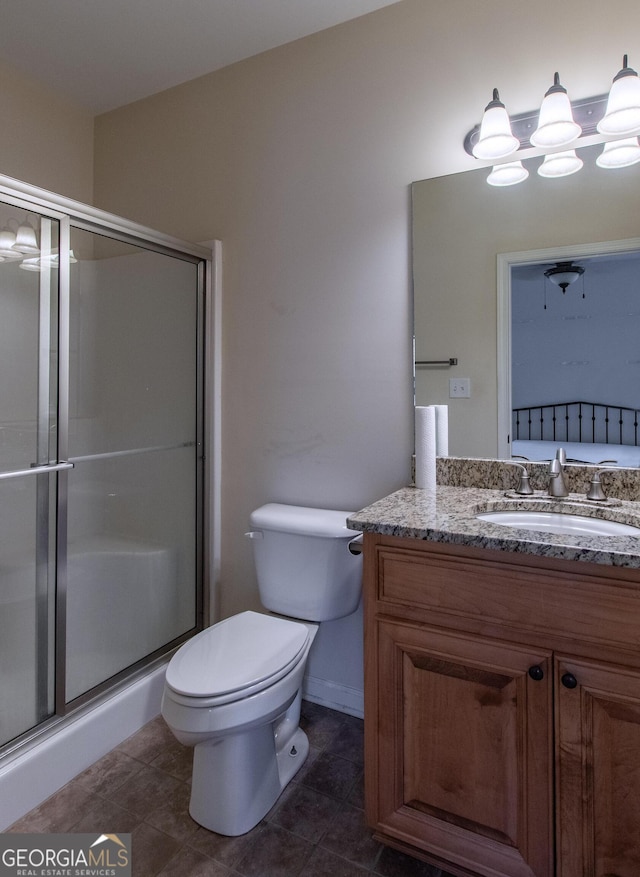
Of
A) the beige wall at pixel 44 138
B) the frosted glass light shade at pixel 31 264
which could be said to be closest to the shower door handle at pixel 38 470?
the frosted glass light shade at pixel 31 264

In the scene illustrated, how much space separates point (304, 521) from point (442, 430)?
Answer: 56 centimetres

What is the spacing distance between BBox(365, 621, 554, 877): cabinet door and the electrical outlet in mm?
800

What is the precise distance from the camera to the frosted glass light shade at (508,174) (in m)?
1.56

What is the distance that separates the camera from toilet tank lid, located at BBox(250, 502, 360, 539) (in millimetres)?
1655

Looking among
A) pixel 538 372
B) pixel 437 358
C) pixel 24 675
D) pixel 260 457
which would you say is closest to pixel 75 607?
pixel 24 675

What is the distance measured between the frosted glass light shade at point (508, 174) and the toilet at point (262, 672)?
1.20 m

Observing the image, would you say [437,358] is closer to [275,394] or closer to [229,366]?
[275,394]

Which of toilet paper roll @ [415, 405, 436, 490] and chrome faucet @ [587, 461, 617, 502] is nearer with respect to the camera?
chrome faucet @ [587, 461, 617, 502]

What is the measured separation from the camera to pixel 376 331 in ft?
5.92

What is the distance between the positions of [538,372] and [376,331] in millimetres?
561

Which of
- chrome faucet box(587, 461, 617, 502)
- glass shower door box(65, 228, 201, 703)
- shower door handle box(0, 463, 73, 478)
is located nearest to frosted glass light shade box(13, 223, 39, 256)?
glass shower door box(65, 228, 201, 703)

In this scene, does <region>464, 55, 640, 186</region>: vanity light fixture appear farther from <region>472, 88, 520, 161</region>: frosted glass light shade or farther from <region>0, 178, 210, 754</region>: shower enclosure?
<region>0, 178, 210, 754</region>: shower enclosure

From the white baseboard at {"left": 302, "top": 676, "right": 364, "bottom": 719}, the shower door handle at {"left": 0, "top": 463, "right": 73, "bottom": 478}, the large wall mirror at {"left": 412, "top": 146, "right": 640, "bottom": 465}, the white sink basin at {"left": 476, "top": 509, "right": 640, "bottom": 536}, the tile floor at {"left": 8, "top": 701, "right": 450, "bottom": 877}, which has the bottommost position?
the tile floor at {"left": 8, "top": 701, "right": 450, "bottom": 877}

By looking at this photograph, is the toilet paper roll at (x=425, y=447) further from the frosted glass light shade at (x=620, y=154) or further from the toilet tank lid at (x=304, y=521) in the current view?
the frosted glass light shade at (x=620, y=154)
